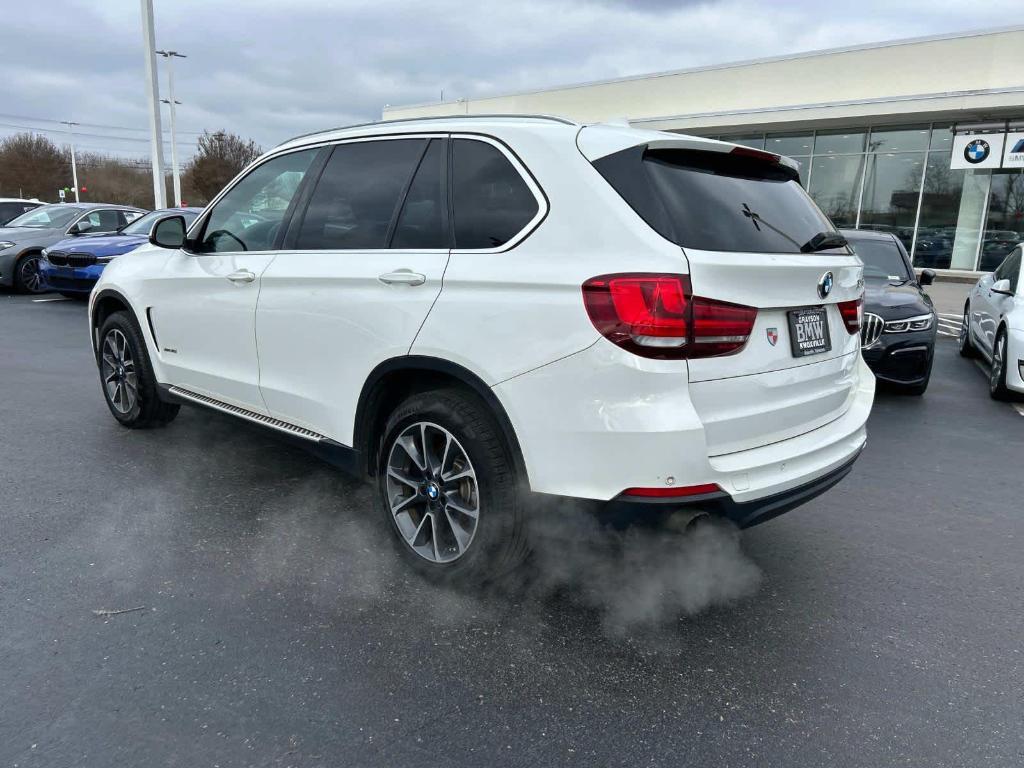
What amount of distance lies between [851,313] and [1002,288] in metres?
5.48

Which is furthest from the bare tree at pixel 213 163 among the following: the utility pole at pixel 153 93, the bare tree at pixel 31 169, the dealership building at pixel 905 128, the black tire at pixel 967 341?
the black tire at pixel 967 341

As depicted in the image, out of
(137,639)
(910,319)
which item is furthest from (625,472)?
(910,319)

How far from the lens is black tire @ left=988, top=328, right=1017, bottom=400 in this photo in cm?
686

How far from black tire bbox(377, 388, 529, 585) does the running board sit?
49 centimetres

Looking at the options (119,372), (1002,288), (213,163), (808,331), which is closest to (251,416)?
(119,372)

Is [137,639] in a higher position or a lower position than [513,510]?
lower

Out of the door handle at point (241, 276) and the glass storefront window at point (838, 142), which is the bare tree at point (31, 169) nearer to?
the glass storefront window at point (838, 142)

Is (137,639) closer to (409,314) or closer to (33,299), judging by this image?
(409,314)

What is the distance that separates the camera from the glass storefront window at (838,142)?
21.3 metres

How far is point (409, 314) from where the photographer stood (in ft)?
9.52

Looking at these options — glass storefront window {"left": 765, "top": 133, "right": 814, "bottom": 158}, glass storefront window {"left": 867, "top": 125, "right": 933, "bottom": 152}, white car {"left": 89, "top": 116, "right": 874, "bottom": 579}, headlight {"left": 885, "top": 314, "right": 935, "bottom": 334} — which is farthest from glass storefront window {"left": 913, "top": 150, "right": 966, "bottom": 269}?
white car {"left": 89, "top": 116, "right": 874, "bottom": 579}

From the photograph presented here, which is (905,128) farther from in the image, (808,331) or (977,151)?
(808,331)

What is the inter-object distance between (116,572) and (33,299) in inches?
479

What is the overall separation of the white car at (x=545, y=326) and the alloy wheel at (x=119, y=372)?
1677 millimetres
